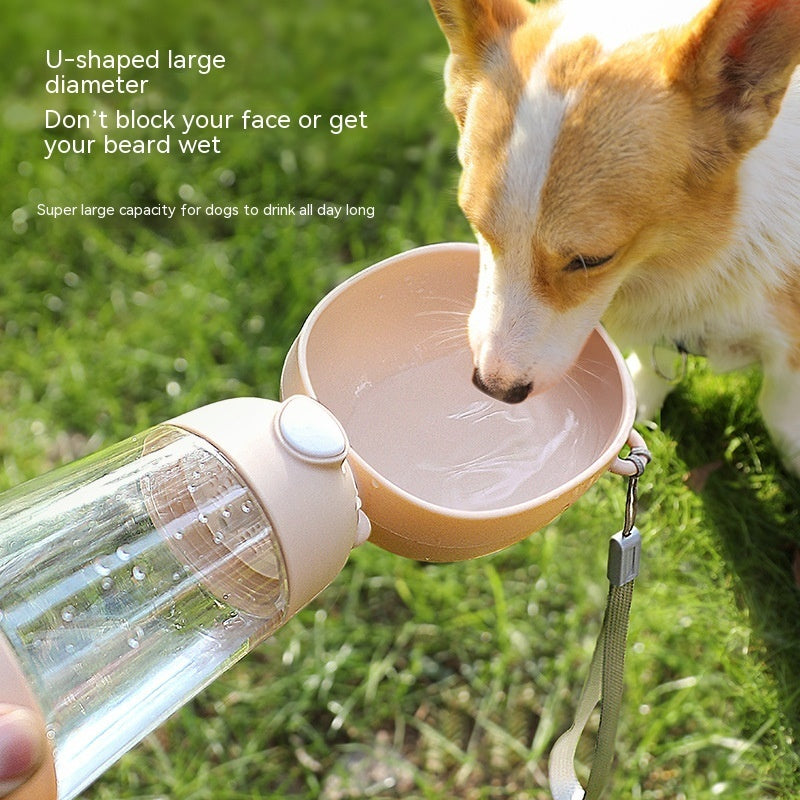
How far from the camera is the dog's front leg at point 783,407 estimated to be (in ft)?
6.00

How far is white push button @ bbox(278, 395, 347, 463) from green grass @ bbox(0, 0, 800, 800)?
930mm

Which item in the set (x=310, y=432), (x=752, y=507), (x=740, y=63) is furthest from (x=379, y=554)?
(x=740, y=63)

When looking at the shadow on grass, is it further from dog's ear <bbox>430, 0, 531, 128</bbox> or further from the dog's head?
dog's ear <bbox>430, 0, 531, 128</bbox>

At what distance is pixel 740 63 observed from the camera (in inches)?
57.7

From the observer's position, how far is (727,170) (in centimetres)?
157

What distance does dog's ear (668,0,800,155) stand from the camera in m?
1.38

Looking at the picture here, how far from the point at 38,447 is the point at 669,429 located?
1.40 metres

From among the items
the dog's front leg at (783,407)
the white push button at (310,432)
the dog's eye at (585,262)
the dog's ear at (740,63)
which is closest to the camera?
the white push button at (310,432)

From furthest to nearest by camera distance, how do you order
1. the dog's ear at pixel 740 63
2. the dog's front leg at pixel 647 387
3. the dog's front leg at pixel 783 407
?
the dog's front leg at pixel 647 387, the dog's front leg at pixel 783 407, the dog's ear at pixel 740 63

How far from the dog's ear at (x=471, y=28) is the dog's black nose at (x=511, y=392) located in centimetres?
44

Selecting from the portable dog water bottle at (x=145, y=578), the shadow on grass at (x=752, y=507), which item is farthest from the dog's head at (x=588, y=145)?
the shadow on grass at (x=752, y=507)

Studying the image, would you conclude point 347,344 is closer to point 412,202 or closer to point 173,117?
point 412,202

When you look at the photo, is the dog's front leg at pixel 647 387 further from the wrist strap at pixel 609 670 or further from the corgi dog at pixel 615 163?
the wrist strap at pixel 609 670

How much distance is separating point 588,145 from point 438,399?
49 cm
